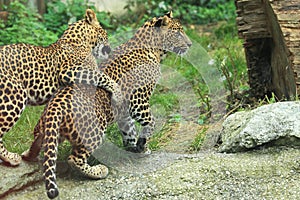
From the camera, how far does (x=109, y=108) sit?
5.91 m

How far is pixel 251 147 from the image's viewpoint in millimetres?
5926

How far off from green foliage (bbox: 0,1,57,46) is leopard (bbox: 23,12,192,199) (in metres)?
3.18

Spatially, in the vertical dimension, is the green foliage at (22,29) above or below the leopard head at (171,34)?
below

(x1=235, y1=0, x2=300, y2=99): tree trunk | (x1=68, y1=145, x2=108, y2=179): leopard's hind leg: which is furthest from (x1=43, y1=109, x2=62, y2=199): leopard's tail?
(x1=235, y1=0, x2=300, y2=99): tree trunk

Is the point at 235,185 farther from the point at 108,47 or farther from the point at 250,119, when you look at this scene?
the point at 108,47

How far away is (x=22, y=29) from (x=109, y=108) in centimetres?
395

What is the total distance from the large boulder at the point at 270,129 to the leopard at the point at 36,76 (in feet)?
4.17

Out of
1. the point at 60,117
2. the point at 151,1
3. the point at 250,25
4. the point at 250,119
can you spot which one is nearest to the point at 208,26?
the point at 151,1

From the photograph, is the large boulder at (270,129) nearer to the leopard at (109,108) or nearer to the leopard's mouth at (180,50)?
the leopard at (109,108)

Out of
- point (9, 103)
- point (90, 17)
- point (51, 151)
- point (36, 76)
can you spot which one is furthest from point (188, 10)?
point (51, 151)

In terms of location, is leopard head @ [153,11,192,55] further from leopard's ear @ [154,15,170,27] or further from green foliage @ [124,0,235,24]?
green foliage @ [124,0,235,24]

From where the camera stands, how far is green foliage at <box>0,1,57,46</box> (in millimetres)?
9250

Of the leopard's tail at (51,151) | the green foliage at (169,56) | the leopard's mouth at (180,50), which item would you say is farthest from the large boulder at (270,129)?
the leopard's tail at (51,151)

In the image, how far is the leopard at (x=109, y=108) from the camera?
5.36 m
